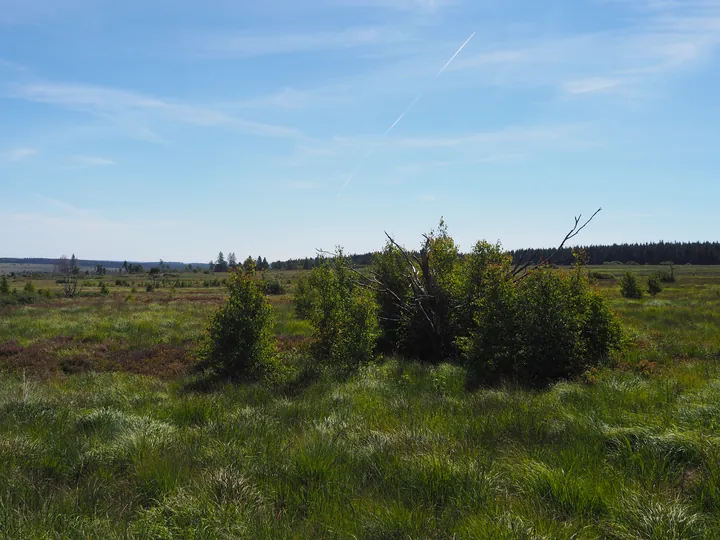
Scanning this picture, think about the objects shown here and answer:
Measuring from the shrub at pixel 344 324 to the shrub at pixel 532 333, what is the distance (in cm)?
273

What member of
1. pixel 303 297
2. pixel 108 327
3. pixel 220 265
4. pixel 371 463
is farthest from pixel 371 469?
pixel 220 265

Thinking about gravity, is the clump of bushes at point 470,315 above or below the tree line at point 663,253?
below

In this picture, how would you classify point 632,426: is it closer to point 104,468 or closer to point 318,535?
point 318,535

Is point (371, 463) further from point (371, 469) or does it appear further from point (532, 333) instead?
point (532, 333)

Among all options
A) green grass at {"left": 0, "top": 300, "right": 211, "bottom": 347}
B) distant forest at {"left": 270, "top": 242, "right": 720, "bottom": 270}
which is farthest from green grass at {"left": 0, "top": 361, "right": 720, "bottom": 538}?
distant forest at {"left": 270, "top": 242, "right": 720, "bottom": 270}

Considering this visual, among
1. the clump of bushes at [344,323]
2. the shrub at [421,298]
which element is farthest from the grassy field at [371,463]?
the shrub at [421,298]

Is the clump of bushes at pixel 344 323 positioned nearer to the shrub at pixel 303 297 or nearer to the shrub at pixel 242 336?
the shrub at pixel 242 336

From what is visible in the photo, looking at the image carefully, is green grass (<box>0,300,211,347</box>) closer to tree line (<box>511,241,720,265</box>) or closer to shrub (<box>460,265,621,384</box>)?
shrub (<box>460,265,621,384</box>)

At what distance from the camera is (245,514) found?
11.4 feet

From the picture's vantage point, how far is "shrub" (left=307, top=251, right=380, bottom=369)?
12.0 metres

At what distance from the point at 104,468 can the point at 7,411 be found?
12.0ft

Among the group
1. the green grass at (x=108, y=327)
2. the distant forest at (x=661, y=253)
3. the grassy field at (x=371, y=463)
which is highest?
the distant forest at (x=661, y=253)

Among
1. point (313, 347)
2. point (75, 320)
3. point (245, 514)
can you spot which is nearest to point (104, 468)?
point (245, 514)

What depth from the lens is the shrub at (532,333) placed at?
32.0 ft
